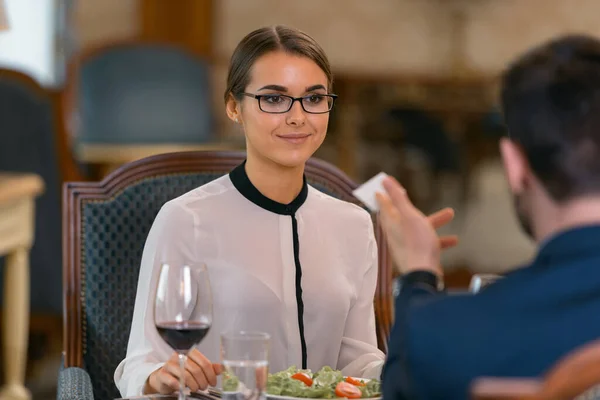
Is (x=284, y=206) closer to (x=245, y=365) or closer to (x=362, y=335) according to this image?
(x=362, y=335)

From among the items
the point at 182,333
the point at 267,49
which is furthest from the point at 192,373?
the point at 267,49

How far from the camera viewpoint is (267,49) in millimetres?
1863

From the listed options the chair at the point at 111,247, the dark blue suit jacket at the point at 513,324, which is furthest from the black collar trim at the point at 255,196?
the dark blue suit jacket at the point at 513,324

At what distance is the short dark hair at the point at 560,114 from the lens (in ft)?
3.70

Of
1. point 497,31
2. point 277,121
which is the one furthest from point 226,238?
A: point 497,31

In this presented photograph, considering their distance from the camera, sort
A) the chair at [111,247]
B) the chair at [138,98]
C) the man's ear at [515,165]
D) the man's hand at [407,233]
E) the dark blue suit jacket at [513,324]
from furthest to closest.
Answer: the chair at [138,98] → the chair at [111,247] → the man's hand at [407,233] → the man's ear at [515,165] → the dark blue suit jacket at [513,324]

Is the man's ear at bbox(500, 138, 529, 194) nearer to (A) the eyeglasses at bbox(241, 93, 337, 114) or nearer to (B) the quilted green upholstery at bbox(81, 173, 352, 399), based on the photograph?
(A) the eyeglasses at bbox(241, 93, 337, 114)

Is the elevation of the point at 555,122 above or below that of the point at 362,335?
above

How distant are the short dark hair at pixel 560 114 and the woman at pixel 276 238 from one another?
0.71 metres

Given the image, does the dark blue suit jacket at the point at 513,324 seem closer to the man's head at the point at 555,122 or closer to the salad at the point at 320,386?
the man's head at the point at 555,122

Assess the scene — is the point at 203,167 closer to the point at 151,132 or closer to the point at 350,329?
the point at 350,329

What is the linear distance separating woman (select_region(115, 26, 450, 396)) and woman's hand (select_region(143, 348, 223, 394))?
0.20 m

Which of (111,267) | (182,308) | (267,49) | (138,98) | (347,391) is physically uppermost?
(138,98)

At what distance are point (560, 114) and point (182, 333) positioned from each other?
0.60 metres
